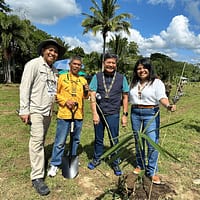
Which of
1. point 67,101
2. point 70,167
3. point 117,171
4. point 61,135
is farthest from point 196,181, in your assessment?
point 67,101

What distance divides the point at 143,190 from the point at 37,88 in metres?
1.72

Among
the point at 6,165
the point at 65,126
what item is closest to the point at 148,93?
the point at 65,126

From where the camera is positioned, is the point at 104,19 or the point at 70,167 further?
the point at 104,19

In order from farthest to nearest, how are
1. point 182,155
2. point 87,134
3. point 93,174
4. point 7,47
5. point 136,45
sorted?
point 136,45
point 7,47
point 87,134
point 182,155
point 93,174

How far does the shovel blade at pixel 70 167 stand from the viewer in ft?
10.4

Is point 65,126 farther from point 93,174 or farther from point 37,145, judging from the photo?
point 93,174

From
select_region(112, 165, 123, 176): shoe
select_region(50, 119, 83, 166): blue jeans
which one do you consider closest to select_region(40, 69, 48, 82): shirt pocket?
select_region(50, 119, 83, 166): blue jeans

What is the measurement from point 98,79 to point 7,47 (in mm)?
22509

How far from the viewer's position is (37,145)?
2.76m

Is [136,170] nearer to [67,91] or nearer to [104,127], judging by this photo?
[104,127]

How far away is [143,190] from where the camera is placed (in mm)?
2713

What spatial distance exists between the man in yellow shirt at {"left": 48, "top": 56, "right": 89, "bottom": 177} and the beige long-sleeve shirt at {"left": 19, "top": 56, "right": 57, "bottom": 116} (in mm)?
155

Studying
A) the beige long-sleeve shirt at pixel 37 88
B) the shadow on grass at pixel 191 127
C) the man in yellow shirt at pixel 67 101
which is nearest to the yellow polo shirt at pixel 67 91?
the man in yellow shirt at pixel 67 101

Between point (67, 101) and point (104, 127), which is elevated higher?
point (67, 101)
